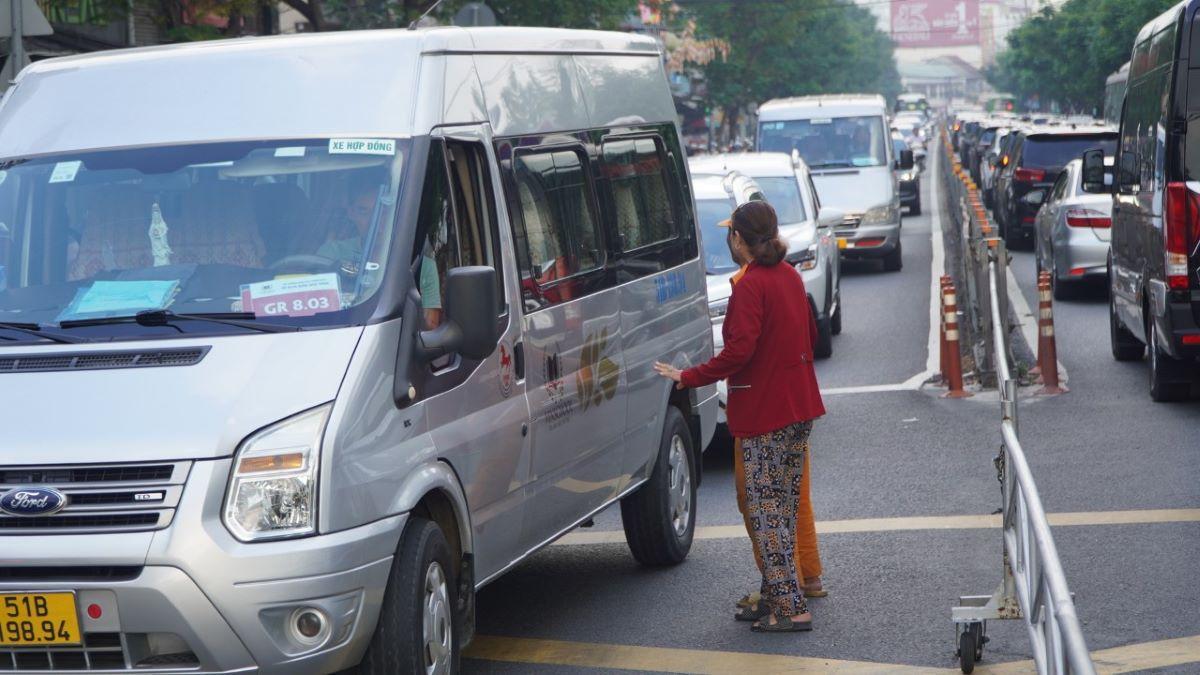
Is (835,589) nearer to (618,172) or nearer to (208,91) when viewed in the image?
(618,172)

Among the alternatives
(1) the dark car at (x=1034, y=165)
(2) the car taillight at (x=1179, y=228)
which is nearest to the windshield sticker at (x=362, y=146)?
(2) the car taillight at (x=1179, y=228)

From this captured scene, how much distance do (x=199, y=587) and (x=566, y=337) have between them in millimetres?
2364

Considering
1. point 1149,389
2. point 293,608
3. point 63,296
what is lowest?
point 1149,389

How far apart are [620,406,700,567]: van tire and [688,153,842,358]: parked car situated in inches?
253

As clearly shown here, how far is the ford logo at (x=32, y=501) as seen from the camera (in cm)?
493

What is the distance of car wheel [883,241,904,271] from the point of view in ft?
83.5

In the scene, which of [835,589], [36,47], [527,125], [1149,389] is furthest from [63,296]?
[36,47]

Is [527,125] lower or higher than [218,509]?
higher

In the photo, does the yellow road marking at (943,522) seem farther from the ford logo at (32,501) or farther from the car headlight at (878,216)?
the car headlight at (878,216)

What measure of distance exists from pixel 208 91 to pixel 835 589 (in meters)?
3.46

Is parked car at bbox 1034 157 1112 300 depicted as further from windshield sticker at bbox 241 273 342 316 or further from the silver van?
windshield sticker at bbox 241 273 342 316

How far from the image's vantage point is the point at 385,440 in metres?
5.32

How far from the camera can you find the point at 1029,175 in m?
27.9

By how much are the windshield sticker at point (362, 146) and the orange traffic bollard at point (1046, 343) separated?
9037 millimetres
